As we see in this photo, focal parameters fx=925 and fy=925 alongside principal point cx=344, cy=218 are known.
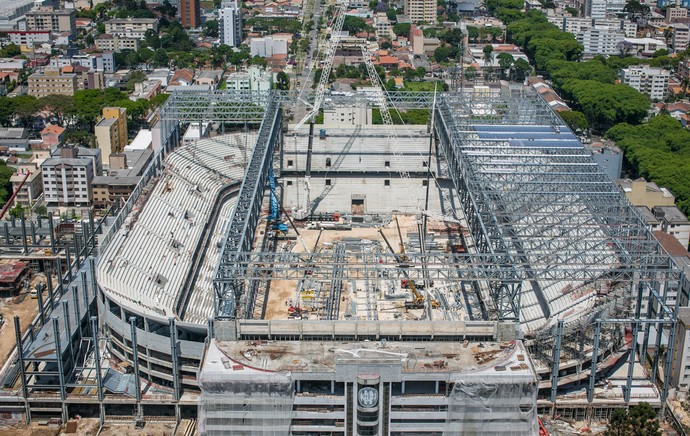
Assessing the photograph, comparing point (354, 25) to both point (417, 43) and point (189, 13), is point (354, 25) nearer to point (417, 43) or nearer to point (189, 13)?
point (417, 43)

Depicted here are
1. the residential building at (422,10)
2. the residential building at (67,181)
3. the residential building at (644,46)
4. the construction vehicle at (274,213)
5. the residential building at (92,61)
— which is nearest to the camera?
the construction vehicle at (274,213)

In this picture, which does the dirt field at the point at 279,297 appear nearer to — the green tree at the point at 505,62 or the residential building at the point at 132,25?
the green tree at the point at 505,62

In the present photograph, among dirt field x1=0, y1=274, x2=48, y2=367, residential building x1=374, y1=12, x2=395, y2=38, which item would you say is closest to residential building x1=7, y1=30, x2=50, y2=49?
residential building x1=374, y1=12, x2=395, y2=38

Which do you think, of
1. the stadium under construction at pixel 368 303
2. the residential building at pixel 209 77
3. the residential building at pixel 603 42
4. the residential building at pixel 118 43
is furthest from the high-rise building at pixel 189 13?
the stadium under construction at pixel 368 303

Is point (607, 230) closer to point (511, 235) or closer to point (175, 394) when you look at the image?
point (511, 235)

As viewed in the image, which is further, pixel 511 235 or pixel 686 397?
pixel 511 235

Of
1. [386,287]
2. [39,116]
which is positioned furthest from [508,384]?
[39,116]

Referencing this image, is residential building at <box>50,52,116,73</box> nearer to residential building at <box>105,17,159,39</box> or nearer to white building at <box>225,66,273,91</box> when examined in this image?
residential building at <box>105,17,159,39</box>

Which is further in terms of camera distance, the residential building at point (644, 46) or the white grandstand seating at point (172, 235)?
the residential building at point (644, 46)
